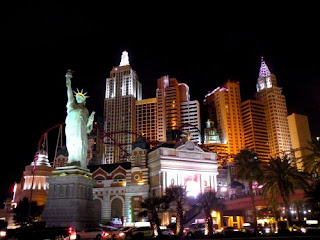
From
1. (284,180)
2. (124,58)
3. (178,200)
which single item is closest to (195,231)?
(178,200)

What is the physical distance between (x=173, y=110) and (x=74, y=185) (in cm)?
11264

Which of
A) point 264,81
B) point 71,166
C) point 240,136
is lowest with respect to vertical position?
point 71,166

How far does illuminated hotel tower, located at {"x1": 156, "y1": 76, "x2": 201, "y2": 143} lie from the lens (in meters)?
146

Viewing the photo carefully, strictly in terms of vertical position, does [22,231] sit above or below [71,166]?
below

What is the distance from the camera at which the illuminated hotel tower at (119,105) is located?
140 meters

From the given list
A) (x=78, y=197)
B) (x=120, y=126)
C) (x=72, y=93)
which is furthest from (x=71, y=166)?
(x=120, y=126)

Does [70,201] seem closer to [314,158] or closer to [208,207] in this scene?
[208,207]

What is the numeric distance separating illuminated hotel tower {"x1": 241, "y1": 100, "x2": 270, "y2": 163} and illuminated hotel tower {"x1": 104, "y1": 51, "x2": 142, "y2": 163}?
5405 centimetres

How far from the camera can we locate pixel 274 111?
148 m

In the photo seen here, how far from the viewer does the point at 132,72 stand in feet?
505

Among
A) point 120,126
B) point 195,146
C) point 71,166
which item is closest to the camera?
point 71,166

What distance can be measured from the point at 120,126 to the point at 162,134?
65.5 ft

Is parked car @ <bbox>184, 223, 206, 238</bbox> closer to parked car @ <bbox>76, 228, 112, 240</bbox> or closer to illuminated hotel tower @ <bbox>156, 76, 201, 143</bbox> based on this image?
parked car @ <bbox>76, 228, 112, 240</bbox>

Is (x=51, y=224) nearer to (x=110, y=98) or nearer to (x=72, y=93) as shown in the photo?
(x=72, y=93)
